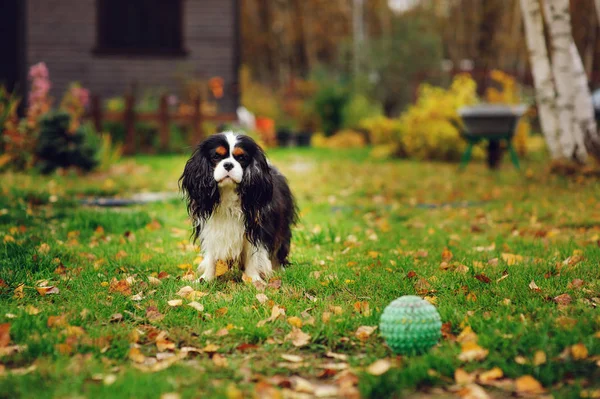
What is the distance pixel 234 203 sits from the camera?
5.08 m

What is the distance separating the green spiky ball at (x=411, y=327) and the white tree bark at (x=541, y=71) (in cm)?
809

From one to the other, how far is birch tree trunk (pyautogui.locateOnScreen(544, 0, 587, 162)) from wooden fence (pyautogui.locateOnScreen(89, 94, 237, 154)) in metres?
7.77

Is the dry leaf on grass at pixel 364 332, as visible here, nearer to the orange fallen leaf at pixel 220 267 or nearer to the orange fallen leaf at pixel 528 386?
the orange fallen leaf at pixel 528 386

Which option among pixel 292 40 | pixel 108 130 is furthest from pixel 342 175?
pixel 292 40

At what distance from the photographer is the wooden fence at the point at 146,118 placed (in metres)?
15.9

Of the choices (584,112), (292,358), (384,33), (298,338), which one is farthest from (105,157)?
(384,33)

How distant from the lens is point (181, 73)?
18750 mm

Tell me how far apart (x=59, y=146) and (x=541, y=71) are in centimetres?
740

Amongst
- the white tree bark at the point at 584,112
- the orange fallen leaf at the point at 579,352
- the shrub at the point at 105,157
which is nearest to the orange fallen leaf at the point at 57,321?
the orange fallen leaf at the point at 579,352

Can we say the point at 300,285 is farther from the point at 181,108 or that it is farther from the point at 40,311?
the point at 181,108

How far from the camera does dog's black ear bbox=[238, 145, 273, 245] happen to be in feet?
16.3

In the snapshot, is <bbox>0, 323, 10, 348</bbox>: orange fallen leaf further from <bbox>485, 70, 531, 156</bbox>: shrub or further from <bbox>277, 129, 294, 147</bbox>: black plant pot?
<bbox>277, 129, 294, 147</bbox>: black plant pot

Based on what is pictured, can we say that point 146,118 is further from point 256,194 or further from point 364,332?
point 364,332

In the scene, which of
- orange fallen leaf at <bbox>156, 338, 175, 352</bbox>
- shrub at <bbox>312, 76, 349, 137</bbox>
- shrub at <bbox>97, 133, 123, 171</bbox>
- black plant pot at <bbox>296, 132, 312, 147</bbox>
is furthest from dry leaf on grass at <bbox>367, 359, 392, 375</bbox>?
shrub at <bbox>312, 76, 349, 137</bbox>
